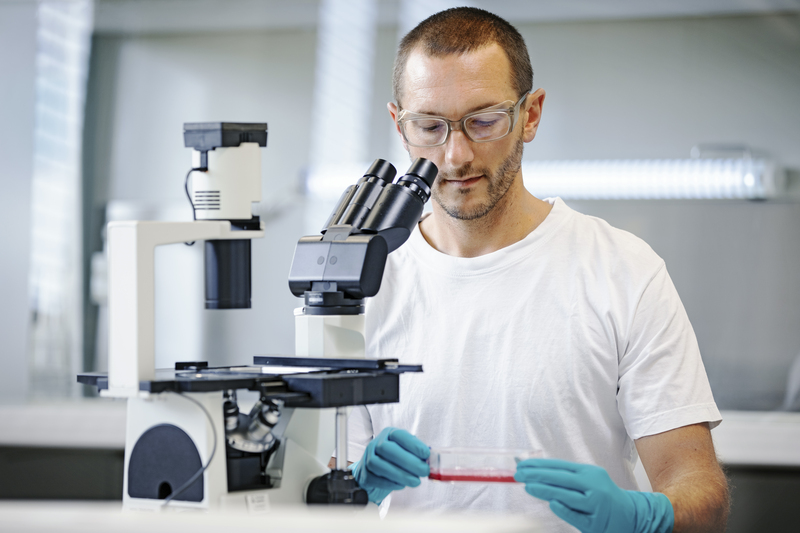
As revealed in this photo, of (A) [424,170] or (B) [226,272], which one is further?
(A) [424,170]

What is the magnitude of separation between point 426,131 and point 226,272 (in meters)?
0.57

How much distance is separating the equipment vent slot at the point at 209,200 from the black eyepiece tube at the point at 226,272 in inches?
2.0

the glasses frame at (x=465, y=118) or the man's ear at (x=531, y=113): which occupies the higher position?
the man's ear at (x=531, y=113)

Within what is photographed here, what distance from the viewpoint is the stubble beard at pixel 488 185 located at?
1.52m

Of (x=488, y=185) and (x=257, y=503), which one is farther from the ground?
(x=488, y=185)

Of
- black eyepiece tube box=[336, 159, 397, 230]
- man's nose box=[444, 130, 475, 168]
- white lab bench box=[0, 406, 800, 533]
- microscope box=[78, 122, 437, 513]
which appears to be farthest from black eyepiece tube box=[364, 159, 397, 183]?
white lab bench box=[0, 406, 800, 533]

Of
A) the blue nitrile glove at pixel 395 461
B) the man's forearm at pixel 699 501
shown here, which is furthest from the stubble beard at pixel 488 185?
the man's forearm at pixel 699 501

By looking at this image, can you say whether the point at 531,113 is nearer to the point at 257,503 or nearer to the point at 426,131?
the point at 426,131

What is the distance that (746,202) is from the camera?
2.83 m

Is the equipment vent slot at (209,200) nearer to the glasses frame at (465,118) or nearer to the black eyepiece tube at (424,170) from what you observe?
the black eyepiece tube at (424,170)

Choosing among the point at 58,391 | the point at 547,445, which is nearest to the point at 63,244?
the point at 58,391

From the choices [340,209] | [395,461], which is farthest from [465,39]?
[395,461]

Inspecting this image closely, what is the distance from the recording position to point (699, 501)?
1.32m

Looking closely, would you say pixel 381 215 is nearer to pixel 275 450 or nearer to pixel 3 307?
pixel 275 450
